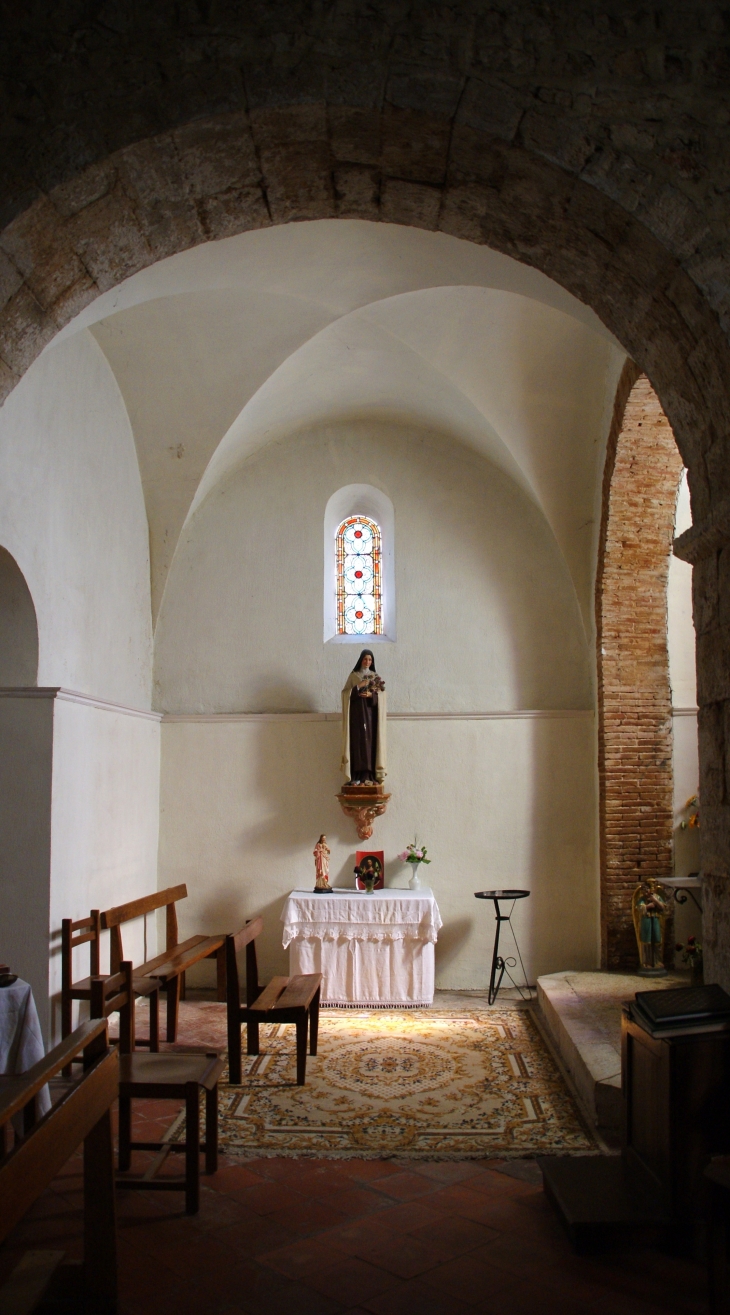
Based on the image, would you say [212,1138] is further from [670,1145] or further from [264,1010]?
[670,1145]

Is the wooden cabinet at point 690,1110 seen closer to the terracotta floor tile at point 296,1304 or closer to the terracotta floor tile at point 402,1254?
the terracotta floor tile at point 402,1254

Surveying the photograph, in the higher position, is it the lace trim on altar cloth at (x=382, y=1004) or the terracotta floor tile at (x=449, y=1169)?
the terracotta floor tile at (x=449, y=1169)

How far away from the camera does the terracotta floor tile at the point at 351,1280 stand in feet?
11.3

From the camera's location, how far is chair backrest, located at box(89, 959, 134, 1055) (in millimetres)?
5383

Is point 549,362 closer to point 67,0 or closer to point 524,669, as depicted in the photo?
point 524,669

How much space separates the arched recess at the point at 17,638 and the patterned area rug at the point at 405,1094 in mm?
2880

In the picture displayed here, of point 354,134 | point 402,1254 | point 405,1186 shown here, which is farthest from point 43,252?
point 405,1186

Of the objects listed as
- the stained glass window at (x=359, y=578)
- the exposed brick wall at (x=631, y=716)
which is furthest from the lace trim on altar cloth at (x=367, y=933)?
the stained glass window at (x=359, y=578)

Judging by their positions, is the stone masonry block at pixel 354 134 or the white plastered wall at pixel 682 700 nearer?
the stone masonry block at pixel 354 134

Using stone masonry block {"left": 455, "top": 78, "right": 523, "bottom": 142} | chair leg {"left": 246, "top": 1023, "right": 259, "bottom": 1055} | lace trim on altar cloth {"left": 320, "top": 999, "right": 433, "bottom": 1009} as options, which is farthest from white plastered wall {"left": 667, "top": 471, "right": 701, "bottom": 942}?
stone masonry block {"left": 455, "top": 78, "right": 523, "bottom": 142}

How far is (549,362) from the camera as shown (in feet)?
24.9

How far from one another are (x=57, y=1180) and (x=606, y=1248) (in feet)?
8.03

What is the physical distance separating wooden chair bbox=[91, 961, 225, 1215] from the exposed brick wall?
4.80m

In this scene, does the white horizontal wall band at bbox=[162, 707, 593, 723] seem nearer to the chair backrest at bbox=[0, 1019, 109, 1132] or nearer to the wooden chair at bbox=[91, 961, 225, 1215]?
the wooden chair at bbox=[91, 961, 225, 1215]
